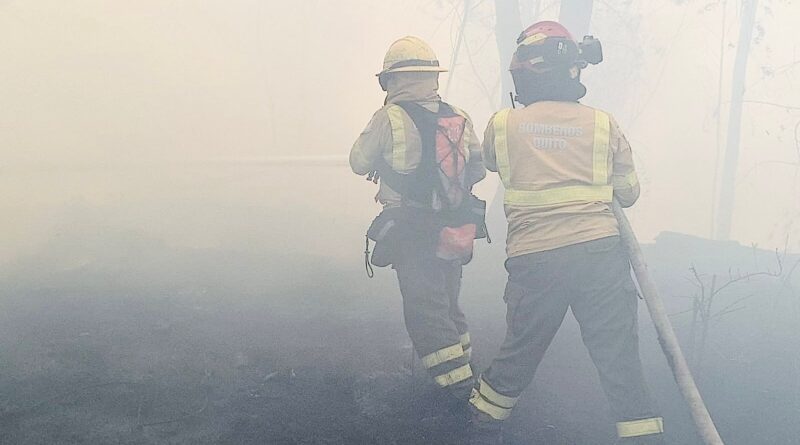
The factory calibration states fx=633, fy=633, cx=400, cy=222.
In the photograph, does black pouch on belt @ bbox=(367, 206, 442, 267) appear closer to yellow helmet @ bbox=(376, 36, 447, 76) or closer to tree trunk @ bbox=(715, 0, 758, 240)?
yellow helmet @ bbox=(376, 36, 447, 76)

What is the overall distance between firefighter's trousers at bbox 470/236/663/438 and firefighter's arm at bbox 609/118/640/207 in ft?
0.94

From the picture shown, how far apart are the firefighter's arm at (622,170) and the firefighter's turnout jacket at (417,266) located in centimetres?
104

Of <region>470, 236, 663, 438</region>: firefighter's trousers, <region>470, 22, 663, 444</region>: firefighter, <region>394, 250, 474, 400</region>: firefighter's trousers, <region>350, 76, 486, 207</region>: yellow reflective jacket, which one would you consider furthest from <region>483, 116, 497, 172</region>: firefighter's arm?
<region>394, 250, 474, 400</region>: firefighter's trousers

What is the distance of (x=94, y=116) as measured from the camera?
1557 cm

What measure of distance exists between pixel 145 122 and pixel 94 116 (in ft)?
3.92

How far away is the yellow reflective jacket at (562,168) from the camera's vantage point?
3.12 metres

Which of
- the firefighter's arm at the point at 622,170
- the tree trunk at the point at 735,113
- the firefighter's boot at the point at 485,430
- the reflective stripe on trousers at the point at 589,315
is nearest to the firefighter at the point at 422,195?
the firefighter's boot at the point at 485,430

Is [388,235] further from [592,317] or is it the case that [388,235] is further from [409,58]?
[592,317]

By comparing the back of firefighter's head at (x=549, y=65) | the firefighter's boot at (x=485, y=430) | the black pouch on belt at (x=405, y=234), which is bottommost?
the firefighter's boot at (x=485, y=430)

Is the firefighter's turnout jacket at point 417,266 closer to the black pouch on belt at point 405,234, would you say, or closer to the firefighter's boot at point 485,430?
the black pouch on belt at point 405,234

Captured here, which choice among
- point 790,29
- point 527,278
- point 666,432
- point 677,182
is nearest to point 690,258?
point 666,432

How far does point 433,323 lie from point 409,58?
152 cm

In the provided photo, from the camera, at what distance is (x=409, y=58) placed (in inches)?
142

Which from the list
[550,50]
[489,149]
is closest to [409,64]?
[489,149]
